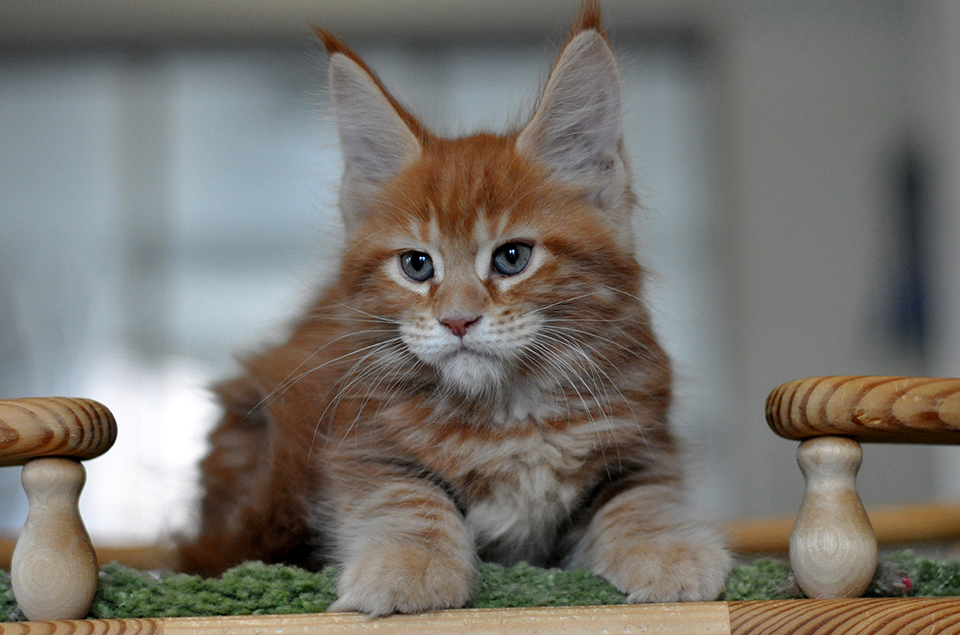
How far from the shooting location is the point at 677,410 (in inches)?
50.9

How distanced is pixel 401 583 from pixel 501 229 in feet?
1.48

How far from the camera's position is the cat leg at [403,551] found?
0.93m

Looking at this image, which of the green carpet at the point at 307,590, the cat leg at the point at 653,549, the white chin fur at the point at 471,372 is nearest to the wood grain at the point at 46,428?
the green carpet at the point at 307,590

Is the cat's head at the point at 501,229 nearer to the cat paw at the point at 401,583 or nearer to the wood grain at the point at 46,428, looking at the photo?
the cat paw at the point at 401,583

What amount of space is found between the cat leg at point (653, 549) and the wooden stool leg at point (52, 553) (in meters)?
0.56

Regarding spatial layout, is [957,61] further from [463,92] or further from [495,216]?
[495,216]

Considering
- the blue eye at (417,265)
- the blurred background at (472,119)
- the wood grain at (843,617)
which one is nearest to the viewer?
the wood grain at (843,617)

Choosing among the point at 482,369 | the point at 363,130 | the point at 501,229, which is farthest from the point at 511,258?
the point at 363,130

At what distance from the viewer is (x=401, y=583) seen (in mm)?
934

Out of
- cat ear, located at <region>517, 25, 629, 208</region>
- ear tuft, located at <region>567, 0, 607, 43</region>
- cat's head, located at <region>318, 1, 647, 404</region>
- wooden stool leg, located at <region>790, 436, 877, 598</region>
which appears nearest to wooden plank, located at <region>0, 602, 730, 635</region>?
wooden stool leg, located at <region>790, 436, 877, 598</region>

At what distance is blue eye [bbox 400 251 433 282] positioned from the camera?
1.17 metres

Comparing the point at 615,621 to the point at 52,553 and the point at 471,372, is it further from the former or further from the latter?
the point at 52,553

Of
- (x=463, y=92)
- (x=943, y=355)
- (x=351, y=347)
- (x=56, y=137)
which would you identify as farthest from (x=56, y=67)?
(x=943, y=355)

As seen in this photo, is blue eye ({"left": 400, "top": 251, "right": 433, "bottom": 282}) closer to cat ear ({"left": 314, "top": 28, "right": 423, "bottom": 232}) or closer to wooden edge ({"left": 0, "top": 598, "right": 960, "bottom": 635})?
cat ear ({"left": 314, "top": 28, "right": 423, "bottom": 232})
